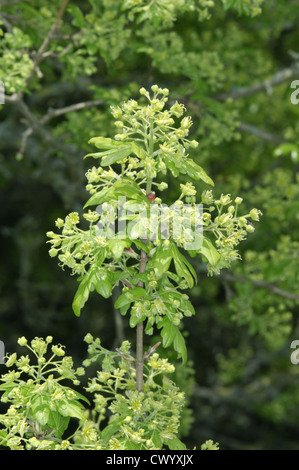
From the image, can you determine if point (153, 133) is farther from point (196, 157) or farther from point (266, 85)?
point (266, 85)

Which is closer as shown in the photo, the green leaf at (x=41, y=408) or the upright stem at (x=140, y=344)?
the green leaf at (x=41, y=408)

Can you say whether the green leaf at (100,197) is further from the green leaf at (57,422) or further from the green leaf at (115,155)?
the green leaf at (57,422)

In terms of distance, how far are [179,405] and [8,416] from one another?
0.63 metres

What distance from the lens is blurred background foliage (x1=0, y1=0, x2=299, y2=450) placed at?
385 centimetres

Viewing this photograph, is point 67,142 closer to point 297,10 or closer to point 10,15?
point 10,15

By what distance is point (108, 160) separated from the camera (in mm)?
2129

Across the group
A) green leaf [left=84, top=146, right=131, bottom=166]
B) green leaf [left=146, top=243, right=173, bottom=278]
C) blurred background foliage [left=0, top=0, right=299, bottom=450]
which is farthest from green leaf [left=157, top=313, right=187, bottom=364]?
blurred background foliage [left=0, top=0, right=299, bottom=450]

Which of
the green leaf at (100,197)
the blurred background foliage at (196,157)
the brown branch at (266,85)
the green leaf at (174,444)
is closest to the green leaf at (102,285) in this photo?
the green leaf at (100,197)

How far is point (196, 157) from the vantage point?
13.6 ft

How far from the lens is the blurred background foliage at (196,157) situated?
385 centimetres

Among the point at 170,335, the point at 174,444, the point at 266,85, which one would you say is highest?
the point at 266,85

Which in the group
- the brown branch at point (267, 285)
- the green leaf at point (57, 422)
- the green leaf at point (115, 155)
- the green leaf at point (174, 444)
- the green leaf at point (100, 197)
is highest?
the brown branch at point (267, 285)

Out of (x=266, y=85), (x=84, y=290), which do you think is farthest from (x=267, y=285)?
(x=84, y=290)
